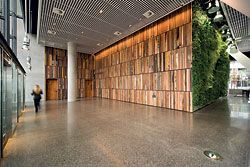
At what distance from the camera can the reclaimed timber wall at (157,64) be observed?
7.84 metres

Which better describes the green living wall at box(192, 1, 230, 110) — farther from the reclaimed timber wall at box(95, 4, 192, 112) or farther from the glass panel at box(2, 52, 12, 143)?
the glass panel at box(2, 52, 12, 143)

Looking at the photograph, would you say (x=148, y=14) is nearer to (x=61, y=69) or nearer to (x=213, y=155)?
(x=213, y=155)

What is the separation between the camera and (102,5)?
7.27 metres

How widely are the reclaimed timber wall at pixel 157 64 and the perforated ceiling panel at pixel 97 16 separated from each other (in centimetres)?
77

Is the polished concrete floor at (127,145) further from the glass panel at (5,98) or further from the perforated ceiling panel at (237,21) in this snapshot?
the perforated ceiling panel at (237,21)

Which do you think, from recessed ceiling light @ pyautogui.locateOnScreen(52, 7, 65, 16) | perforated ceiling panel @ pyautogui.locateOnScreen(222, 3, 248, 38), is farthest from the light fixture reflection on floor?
recessed ceiling light @ pyautogui.locateOnScreen(52, 7, 65, 16)

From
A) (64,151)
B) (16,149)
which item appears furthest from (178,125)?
(16,149)

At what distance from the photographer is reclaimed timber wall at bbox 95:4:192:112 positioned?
784 cm

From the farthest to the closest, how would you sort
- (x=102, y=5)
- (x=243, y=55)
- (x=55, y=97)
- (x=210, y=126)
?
(x=243, y=55) → (x=55, y=97) → (x=102, y=5) → (x=210, y=126)

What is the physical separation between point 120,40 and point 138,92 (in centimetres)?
480

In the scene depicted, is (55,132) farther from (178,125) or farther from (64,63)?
(64,63)

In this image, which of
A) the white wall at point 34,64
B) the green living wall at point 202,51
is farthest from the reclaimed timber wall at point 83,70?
the green living wall at point 202,51

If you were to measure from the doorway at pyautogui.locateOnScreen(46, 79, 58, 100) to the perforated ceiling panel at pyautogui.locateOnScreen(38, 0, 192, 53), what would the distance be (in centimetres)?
508

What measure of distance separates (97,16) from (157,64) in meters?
4.15
